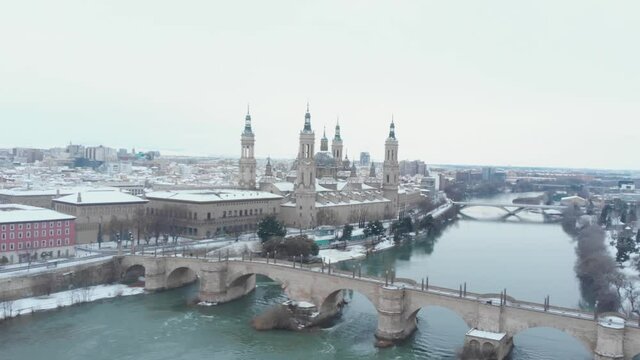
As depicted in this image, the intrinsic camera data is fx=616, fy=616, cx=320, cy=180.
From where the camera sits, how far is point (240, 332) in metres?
21.7

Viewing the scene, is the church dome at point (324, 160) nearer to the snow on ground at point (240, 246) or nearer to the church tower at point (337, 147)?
the church tower at point (337, 147)

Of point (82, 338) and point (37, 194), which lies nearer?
point (82, 338)

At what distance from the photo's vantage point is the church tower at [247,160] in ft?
176

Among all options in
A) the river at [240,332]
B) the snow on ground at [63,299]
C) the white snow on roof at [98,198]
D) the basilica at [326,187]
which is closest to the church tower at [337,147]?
the basilica at [326,187]

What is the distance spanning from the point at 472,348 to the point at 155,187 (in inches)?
2045

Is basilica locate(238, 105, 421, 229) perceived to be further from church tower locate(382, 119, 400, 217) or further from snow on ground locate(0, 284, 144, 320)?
snow on ground locate(0, 284, 144, 320)

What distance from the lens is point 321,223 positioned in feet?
158

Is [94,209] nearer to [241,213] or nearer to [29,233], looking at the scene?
[29,233]

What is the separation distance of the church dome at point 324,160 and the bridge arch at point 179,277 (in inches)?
1308

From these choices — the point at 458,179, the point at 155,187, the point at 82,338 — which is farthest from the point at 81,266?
the point at 458,179

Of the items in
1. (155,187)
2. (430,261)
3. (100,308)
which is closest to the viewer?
(100,308)

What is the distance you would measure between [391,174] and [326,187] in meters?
7.13

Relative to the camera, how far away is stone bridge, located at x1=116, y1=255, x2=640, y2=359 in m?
17.2

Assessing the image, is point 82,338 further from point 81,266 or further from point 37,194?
point 37,194
